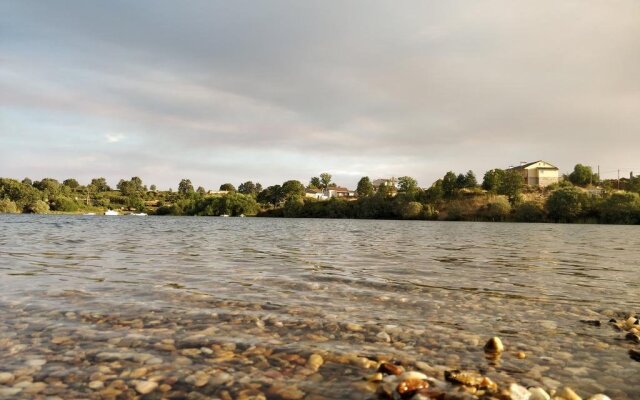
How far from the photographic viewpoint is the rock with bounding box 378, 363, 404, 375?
5.24 m

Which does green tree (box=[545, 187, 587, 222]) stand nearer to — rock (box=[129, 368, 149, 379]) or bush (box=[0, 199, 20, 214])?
rock (box=[129, 368, 149, 379])

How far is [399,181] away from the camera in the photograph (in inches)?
7790

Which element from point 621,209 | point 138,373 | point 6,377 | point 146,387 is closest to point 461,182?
point 621,209

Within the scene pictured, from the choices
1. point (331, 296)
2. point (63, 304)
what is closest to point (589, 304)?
point (331, 296)

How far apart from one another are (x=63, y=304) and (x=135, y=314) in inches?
79.3

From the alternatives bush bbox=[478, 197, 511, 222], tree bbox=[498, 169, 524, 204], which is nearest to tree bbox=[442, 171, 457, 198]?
tree bbox=[498, 169, 524, 204]

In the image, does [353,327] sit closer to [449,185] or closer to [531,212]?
[531,212]

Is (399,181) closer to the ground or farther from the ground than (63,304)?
farther from the ground

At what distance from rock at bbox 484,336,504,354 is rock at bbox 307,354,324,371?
2.49 m

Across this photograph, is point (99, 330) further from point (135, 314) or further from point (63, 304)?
point (63, 304)

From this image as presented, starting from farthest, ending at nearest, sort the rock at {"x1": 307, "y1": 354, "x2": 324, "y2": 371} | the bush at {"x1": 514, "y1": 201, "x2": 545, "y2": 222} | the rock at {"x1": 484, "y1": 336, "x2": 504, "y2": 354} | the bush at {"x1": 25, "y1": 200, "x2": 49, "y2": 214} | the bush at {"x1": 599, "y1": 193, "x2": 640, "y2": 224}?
the bush at {"x1": 25, "y1": 200, "x2": 49, "y2": 214}
the bush at {"x1": 514, "y1": 201, "x2": 545, "y2": 222}
the bush at {"x1": 599, "y1": 193, "x2": 640, "y2": 224}
the rock at {"x1": 484, "y1": 336, "x2": 504, "y2": 354}
the rock at {"x1": 307, "y1": 354, "x2": 324, "y2": 371}

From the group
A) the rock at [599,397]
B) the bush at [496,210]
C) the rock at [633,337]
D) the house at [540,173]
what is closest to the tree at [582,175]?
the house at [540,173]

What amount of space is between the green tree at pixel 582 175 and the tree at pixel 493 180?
32851 millimetres

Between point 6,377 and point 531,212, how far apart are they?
13841 centimetres
